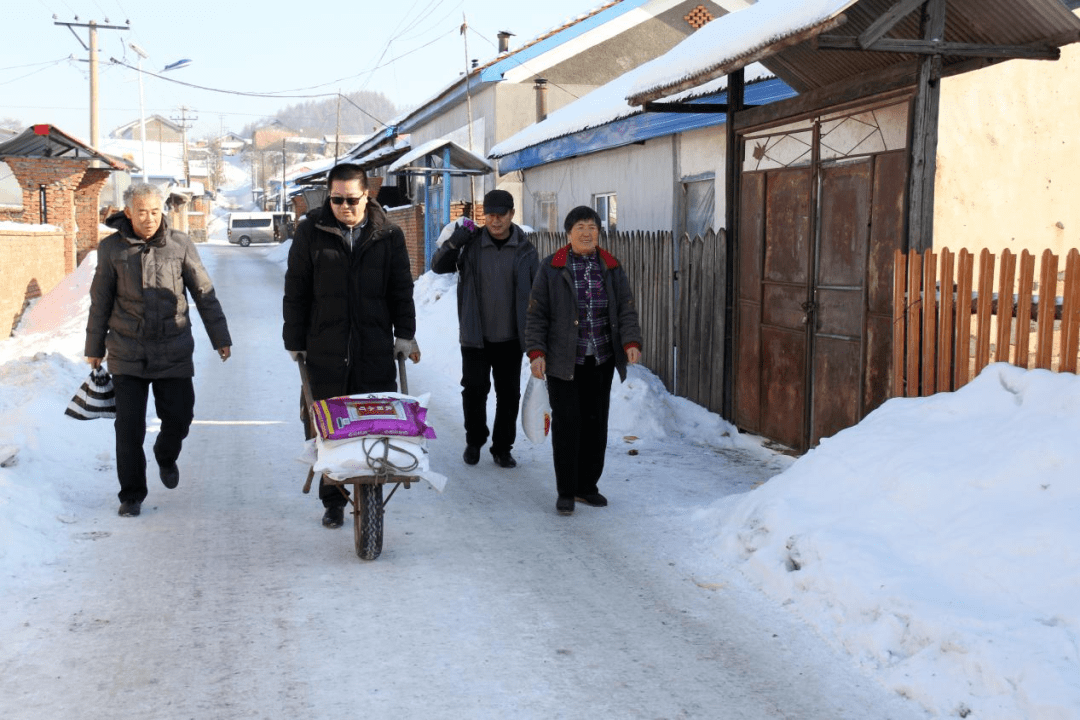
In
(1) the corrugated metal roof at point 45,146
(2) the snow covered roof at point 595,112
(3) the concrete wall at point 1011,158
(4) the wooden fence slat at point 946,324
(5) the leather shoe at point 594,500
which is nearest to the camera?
(4) the wooden fence slat at point 946,324

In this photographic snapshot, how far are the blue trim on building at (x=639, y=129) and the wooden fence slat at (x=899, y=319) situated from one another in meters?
2.61

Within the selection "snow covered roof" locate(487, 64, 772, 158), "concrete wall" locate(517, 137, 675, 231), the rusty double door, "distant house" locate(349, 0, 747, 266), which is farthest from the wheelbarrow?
"distant house" locate(349, 0, 747, 266)

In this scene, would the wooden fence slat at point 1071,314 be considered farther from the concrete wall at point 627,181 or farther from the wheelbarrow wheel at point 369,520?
the concrete wall at point 627,181

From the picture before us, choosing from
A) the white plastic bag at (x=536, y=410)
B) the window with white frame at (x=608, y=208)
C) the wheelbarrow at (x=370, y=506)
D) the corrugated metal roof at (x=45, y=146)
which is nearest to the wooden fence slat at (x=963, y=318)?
the white plastic bag at (x=536, y=410)

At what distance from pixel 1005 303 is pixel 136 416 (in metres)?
4.93

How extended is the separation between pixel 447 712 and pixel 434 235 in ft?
61.7

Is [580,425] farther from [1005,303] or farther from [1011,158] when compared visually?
[1011,158]

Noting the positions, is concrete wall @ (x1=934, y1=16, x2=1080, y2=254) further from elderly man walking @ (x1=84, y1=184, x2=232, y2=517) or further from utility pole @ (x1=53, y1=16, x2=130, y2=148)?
utility pole @ (x1=53, y1=16, x2=130, y2=148)

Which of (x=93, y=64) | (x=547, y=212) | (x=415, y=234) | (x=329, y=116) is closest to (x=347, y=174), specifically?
(x=547, y=212)

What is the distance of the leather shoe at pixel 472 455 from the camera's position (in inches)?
294

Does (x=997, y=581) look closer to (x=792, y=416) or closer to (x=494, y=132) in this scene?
(x=792, y=416)

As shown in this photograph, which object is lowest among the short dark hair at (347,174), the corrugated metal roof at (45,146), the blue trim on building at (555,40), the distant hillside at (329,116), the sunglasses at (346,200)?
the sunglasses at (346,200)

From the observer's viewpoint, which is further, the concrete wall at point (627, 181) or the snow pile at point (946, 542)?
the concrete wall at point (627, 181)

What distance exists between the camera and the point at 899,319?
20.1 feet
